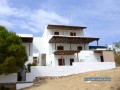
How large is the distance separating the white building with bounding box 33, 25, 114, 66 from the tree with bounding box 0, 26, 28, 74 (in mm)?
8907

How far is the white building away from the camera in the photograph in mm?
41250

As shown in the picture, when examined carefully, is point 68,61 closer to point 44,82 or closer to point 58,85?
point 44,82

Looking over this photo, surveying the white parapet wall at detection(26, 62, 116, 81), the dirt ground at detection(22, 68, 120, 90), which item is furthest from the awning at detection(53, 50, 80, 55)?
the dirt ground at detection(22, 68, 120, 90)

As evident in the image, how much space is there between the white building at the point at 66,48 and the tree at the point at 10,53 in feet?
29.2

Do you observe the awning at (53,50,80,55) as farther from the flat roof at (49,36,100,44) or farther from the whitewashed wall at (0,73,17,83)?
the whitewashed wall at (0,73,17,83)

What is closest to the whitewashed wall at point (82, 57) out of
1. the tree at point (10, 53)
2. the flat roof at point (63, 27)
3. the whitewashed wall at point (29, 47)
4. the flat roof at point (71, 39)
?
the flat roof at point (71, 39)

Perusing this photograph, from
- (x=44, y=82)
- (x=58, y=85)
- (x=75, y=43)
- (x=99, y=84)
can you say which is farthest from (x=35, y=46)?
(x=99, y=84)

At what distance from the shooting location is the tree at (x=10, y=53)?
29.9m

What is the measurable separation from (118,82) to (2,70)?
1396cm

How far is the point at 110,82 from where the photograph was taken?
26.1m

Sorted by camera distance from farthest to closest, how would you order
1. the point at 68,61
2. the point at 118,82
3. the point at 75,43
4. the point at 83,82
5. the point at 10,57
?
→ the point at 75,43 < the point at 68,61 < the point at 10,57 < the point at 83,82 < the point at 118,82

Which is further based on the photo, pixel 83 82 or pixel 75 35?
pixel 75 35

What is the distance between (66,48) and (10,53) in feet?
50.7

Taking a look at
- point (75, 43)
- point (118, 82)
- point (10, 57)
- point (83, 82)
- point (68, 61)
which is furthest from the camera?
point (75, 43)
